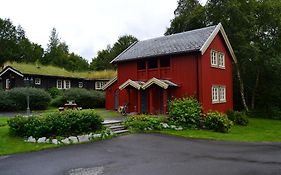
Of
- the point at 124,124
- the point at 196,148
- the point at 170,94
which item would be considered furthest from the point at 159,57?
the point at 196,148

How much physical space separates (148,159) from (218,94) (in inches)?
656

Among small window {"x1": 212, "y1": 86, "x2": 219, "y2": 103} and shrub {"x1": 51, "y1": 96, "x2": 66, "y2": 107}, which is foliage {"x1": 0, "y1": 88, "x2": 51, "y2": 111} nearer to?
shrub {"x1": 51, "y1": 96, "x2": 66, "y2": 107}

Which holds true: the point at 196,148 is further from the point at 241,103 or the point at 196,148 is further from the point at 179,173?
the point at 241,103

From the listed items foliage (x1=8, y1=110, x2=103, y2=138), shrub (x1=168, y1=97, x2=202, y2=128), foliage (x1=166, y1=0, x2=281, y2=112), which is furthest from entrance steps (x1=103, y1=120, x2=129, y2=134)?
foliage (x1=166, y1=0, x2=281, y2=112)

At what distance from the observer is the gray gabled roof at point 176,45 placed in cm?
2353

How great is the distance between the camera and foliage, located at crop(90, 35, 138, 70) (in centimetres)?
6750

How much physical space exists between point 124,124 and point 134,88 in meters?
8.18

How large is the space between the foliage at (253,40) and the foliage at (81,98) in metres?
13.8

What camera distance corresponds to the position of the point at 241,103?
115ft

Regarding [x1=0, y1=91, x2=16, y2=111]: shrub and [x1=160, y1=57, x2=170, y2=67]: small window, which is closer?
[x1=160, y1=57, x2=170, y2=67]: small window

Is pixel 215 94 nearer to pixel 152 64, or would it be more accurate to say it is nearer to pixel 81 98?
pixel 152 64

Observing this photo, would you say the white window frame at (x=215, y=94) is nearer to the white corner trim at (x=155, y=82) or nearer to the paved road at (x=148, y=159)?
the white corner trim at (x=155, y=82)

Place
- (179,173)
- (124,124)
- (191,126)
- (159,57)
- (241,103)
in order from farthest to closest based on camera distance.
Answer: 1. (241,103)
2. (159,57)
3. (191,126)
4. (124,124)
5. (179,173)

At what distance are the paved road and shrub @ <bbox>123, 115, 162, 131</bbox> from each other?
322 cm
